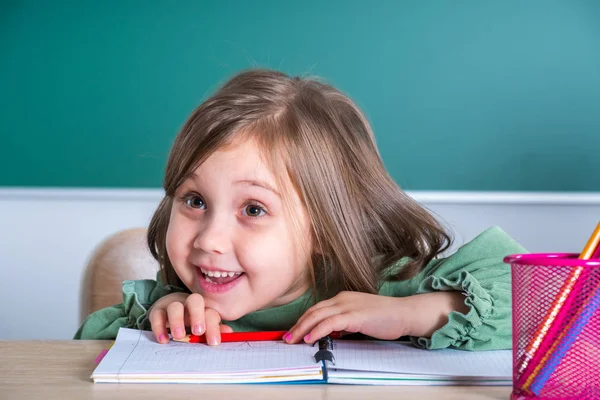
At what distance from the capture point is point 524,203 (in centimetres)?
241

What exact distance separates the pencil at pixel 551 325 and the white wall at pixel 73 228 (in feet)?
5.99

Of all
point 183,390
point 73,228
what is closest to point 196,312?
point 183,390

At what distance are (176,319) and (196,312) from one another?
0.03m

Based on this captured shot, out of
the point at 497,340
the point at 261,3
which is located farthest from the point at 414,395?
the point at 261,3

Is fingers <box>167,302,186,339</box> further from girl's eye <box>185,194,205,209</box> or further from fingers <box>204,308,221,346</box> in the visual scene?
girl's eye <box>185,194,205,209</box>

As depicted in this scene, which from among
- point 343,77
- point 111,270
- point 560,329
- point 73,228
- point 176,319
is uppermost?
point 343,77

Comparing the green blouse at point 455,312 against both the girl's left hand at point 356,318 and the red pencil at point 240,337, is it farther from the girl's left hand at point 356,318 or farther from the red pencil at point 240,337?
the red pencil at point 240,337

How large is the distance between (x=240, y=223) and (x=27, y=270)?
2.00 m

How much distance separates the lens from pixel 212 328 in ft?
2.94

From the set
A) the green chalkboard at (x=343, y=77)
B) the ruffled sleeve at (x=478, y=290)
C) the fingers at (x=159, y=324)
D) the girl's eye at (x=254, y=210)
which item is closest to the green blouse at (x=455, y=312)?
the ruffled sleeve at (x=478, y=290)

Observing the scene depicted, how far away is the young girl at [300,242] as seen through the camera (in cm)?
90

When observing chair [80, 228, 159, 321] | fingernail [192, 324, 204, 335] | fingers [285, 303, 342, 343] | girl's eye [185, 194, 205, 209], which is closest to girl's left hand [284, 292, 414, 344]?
fingers [285, 303, 342, 343]

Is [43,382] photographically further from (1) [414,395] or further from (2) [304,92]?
(2) [304,92]

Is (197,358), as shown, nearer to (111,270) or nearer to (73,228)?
(111,270)
